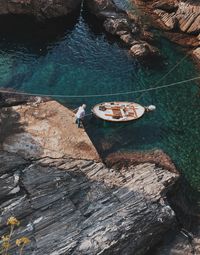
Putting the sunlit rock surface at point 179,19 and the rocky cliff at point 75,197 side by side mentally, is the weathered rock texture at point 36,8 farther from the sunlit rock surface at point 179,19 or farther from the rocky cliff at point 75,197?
the rocky cliff at point 75,197

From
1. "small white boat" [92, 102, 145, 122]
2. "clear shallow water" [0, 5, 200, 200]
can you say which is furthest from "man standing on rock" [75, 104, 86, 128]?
"small white boat" [92, 102, 145, 122]

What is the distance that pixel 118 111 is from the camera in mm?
35031

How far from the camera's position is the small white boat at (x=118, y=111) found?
1339 inches

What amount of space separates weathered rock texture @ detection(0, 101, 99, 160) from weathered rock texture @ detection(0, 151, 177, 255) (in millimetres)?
1051

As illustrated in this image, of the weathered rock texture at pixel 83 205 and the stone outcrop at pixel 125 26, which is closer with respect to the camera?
the weathered rock texture at pixel 83 205

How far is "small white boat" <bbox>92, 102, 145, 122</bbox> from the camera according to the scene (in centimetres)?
3400

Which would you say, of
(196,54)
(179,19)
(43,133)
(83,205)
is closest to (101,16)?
(179,19)

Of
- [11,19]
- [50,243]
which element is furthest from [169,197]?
[11,19]

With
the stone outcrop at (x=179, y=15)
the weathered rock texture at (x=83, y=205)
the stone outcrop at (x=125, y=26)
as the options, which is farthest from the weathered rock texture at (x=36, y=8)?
the weathered rock texture at (x=83, y=205)

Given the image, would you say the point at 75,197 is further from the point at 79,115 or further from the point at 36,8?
the point at 36,8

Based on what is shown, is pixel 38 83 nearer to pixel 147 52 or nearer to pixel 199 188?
pixel 147 52

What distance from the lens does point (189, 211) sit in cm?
2767

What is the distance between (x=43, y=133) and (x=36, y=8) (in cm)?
2351

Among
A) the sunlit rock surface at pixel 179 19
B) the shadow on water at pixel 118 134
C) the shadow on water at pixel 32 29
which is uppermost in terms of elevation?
the sunlit rock surface at pixel 179 19
